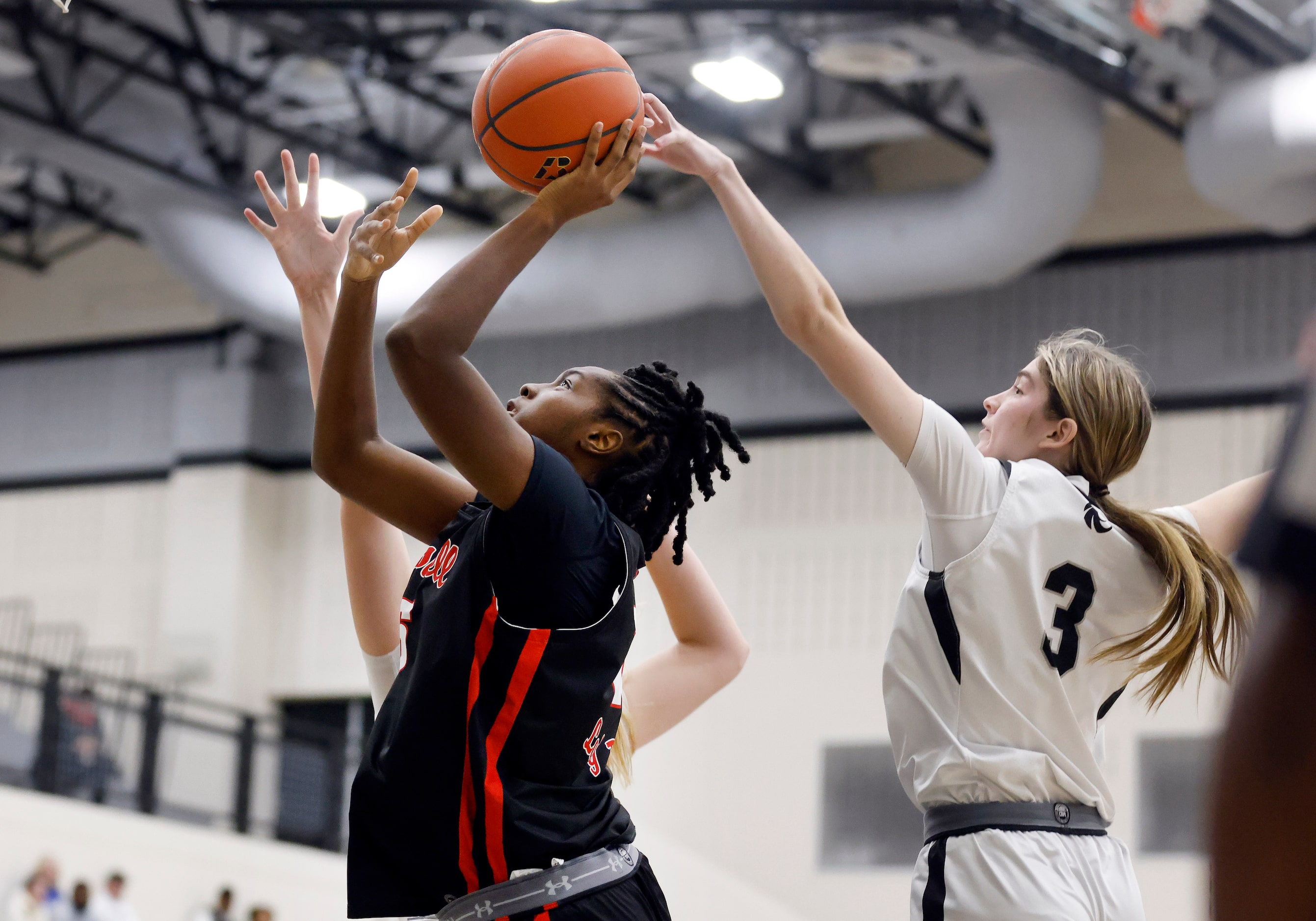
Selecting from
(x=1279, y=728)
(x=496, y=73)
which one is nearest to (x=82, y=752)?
(x=496, y=73)

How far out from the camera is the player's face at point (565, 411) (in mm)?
2529

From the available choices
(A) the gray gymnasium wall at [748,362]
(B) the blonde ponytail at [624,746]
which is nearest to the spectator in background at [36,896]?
(A) the gray gymnasium wall at [748,362]

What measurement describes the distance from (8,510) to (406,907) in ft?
53.2

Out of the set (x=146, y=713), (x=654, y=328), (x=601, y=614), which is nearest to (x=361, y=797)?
(x=601, y=614)

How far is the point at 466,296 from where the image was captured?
2.26 m

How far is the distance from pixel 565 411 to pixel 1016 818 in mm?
1009

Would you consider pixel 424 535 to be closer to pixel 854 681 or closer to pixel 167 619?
pixel 854 681

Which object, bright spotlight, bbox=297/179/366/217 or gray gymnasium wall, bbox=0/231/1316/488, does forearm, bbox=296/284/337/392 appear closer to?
gray gymnasium wall, bbox=0/231/1316/488

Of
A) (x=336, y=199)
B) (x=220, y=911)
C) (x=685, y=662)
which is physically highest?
(x=336, y=199)

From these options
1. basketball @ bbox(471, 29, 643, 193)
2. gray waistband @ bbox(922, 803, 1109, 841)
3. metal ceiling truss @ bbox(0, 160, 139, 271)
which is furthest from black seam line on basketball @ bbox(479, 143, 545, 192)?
metal ceiling truss @ bbox(0, 160, 139, 271)

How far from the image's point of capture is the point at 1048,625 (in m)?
2.72

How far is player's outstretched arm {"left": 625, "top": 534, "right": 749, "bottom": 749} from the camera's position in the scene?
313 cm

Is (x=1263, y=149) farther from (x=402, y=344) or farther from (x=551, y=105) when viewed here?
(x=402, y=344)

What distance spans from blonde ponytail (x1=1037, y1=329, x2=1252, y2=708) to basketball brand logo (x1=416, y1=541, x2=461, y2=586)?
112cm
